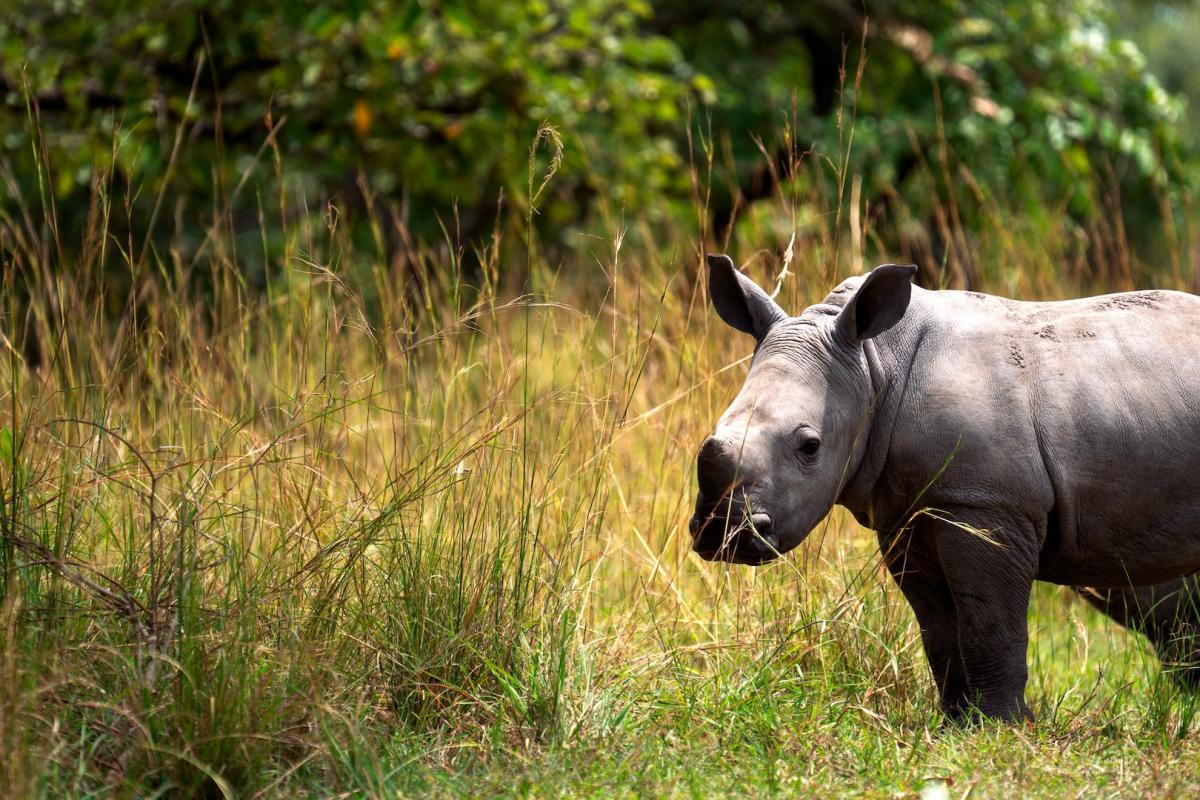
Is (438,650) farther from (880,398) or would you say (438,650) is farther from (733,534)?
(880,398)

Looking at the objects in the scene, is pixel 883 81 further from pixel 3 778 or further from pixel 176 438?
pixel 3 778

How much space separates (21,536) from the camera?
10.6 feet

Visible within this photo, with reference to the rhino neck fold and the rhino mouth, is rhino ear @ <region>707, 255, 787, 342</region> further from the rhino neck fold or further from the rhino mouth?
the rhino mouth

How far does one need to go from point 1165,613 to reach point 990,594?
1126 millimetres

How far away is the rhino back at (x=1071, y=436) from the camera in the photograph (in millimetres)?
3250

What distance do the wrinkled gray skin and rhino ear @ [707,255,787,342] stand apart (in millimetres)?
36

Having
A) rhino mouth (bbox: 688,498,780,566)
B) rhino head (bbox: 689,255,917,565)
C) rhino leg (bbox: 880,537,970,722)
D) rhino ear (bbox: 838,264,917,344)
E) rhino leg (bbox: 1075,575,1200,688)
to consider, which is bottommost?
rhino leg (bbox: 1075,575,1200,688)

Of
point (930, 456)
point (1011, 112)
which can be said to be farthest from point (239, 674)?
point (1011, 112)

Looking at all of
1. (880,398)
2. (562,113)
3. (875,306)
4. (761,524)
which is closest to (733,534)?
(761,524)

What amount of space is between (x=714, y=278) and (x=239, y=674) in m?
1.56

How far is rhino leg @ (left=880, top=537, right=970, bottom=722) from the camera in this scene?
11.5 feet

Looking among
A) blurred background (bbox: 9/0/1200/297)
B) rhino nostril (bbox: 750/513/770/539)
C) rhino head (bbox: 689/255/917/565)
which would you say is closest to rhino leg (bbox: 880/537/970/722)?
rhino head (bbox: 689/255/917/565)

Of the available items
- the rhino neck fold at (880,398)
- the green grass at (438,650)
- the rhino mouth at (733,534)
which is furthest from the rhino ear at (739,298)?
the rhino mouth at (733,534)

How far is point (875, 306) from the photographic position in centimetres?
335
